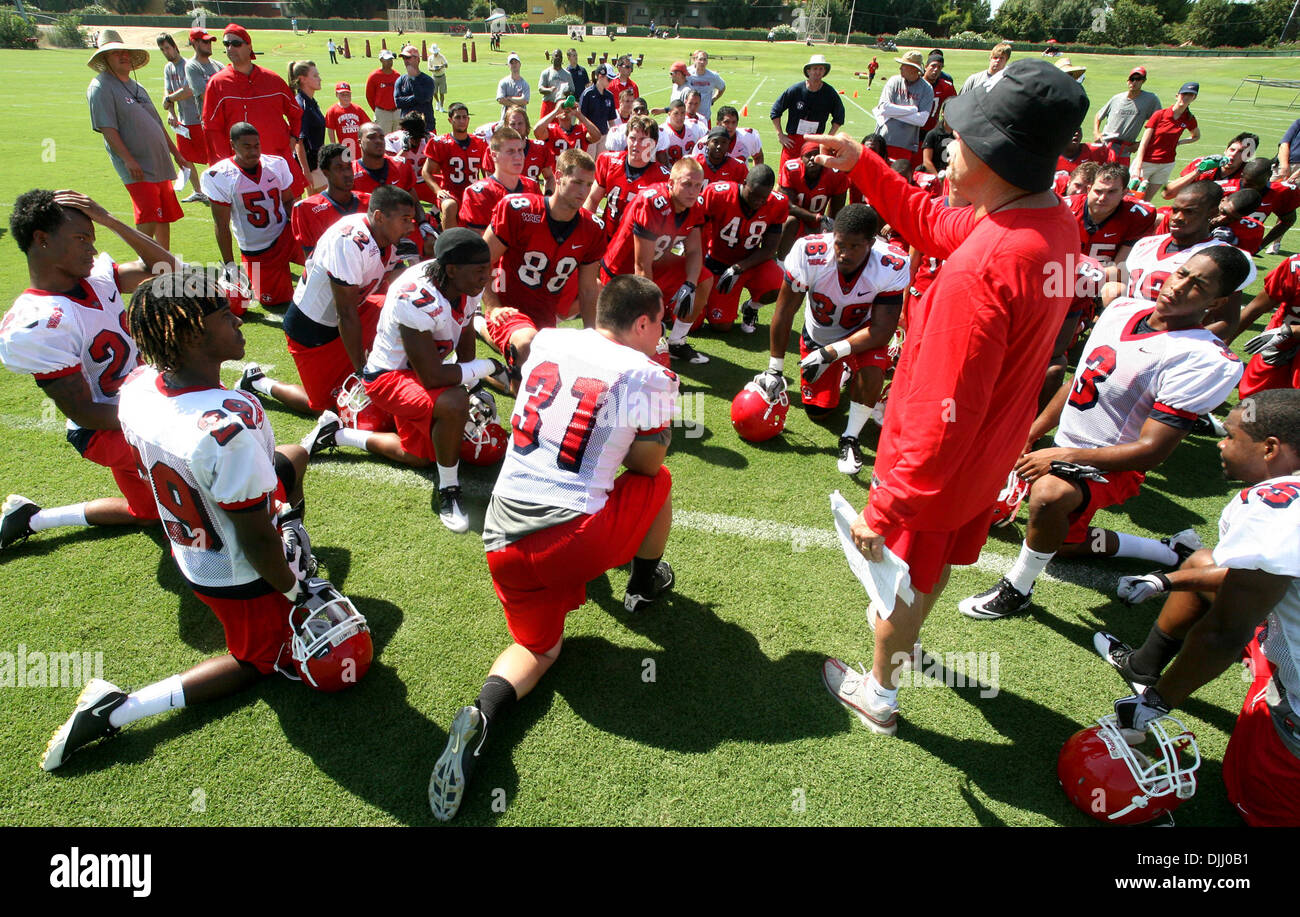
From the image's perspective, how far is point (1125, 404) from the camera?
3791 millimetres

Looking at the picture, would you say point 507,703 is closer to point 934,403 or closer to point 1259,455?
point 934,403

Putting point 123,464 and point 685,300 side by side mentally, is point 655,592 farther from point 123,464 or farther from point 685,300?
point 685,300

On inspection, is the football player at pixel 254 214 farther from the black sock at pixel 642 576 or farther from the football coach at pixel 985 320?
the football coach at pixel 985 320

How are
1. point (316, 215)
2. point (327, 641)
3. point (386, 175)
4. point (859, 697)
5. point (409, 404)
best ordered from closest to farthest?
point (327, 641) → point (859, 697) → point (409, 404) → point (316, 215) → point (386, 175)

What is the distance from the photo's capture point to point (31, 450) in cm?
476

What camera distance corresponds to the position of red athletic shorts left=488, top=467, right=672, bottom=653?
9.31 ft

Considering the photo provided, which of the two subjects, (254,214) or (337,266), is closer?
(337,266)

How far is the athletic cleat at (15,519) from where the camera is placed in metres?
3.80

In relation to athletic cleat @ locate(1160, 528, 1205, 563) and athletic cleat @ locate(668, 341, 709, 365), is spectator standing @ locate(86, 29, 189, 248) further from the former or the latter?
athletic cleat @ locate(1160, 528, 1205, 563)

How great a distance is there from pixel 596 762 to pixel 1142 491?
4556mm

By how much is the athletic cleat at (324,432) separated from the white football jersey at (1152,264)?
599 centimetres

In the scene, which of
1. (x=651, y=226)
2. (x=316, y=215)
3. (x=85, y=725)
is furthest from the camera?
(x=316, y=215)

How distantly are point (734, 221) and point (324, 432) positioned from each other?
442 cm

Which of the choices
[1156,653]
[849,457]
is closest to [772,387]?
[849,457]
